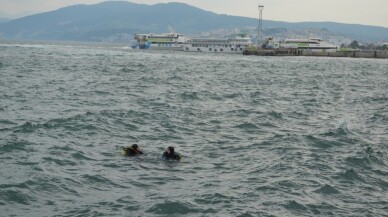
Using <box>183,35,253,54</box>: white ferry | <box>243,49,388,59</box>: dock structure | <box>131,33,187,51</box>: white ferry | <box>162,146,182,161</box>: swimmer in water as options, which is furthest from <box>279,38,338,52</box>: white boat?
<box>162,146,182,161</box>: swimmer in water

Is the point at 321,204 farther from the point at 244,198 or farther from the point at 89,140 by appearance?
the point at 89,140

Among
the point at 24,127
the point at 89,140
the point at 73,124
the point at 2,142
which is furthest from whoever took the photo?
the point at 73,124

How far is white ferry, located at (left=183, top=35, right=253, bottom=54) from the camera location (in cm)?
15712

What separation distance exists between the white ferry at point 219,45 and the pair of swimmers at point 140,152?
463 feet

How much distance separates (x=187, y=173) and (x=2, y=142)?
27.4 ft

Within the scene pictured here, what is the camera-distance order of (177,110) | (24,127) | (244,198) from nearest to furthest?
(244,198)
(24,127)
(177,110)

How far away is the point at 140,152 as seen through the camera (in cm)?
1830

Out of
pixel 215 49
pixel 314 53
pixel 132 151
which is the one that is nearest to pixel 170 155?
pixel 132 151

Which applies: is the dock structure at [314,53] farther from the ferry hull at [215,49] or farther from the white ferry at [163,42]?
the white ferry at [163,42]

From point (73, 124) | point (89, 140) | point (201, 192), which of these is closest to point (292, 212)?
point (201, 192)

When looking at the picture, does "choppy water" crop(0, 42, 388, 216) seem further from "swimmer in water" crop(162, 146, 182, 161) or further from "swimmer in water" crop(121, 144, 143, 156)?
"swimmer in water" crop(121, 144, 143, 156)

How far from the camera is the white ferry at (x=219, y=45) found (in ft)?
516

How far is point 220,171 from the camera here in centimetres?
1648

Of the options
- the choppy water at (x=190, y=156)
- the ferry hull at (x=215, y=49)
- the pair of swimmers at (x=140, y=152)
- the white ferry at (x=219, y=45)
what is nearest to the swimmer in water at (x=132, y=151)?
the pair of swimmers at (x=140, y=152)
